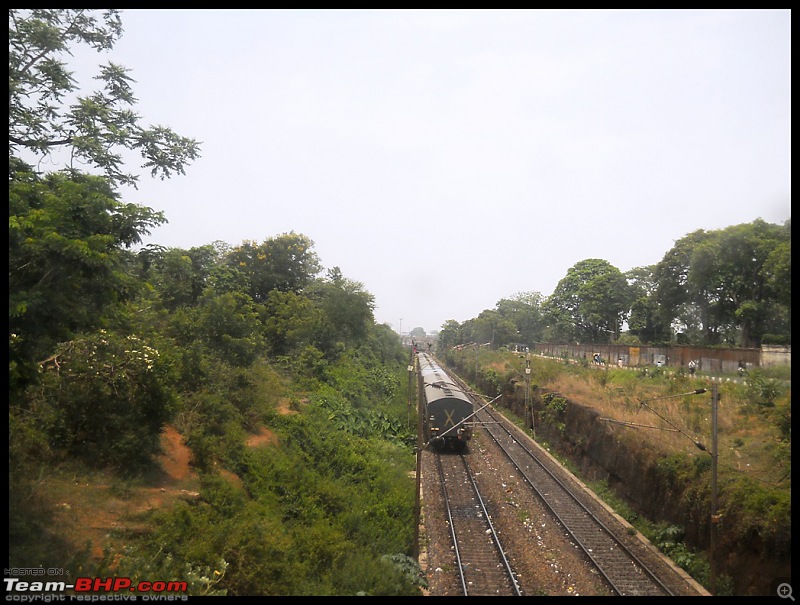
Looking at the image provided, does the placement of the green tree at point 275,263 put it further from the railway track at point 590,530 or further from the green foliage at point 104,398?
the green foliage at point 104,398

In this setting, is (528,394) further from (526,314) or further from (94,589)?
(526,314)

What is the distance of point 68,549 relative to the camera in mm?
6695

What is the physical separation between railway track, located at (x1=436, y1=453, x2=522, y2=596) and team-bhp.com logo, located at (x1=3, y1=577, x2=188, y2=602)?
21.4 ft

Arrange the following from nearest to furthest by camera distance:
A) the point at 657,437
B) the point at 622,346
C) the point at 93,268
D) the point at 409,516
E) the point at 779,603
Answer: the point at 779,603, the point at 93,268, the point at 409,516, the point at 657,437, the point at 622,346

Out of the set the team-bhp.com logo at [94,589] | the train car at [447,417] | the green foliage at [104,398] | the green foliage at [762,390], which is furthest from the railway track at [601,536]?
the green foliage at [104,398]

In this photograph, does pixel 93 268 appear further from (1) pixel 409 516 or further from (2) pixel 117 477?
(1) pixel 409 516

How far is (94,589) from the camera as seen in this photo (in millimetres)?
5809

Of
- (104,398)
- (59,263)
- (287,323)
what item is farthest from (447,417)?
(59,263)

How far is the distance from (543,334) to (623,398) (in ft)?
144

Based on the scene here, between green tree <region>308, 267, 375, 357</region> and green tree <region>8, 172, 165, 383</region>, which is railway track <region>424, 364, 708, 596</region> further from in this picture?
green tree <region>308, 267, 375, 357</region>

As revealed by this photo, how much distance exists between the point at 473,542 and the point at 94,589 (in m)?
9.59

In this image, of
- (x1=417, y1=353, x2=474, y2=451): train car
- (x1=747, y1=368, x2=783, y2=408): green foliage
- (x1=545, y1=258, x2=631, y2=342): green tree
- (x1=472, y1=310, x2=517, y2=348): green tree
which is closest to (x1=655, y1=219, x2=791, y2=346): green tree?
(x1=747, y1=368, x2=783, y2=408): green foliage

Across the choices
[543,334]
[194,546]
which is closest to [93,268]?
[194,546]

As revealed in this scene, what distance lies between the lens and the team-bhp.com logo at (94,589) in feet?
16.3
